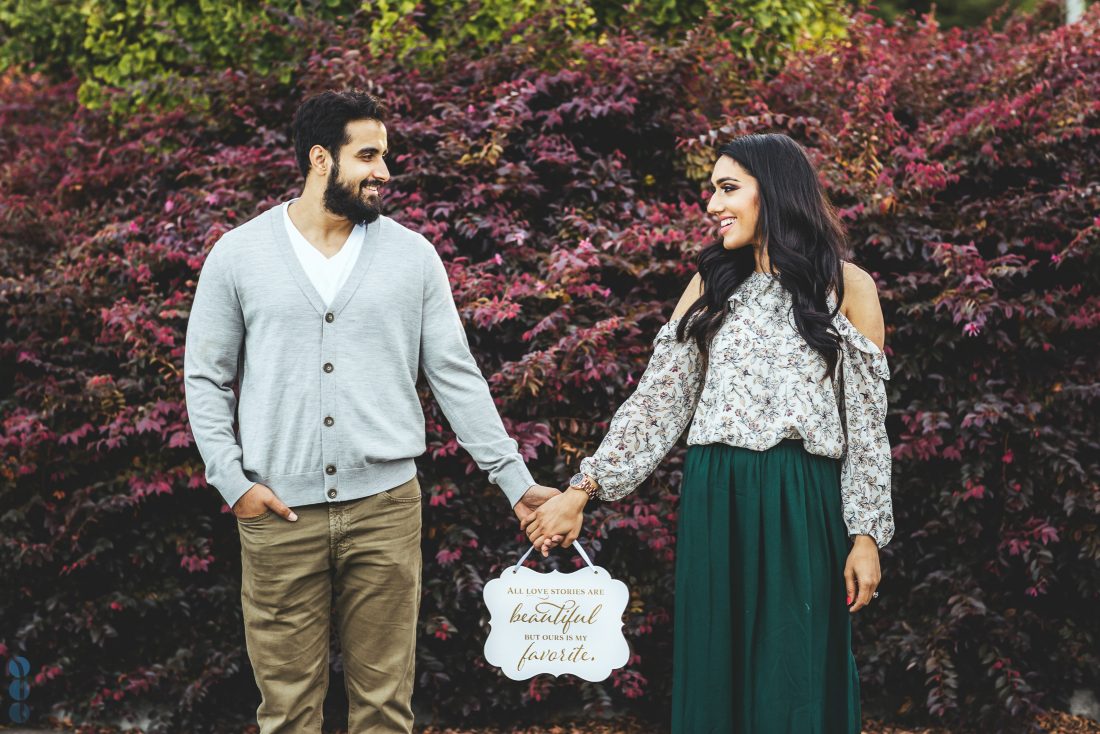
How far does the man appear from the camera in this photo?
9.60ft

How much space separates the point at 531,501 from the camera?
128 inches

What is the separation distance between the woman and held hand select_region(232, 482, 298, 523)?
1.12 metres

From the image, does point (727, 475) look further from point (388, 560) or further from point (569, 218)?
point (569, 218)

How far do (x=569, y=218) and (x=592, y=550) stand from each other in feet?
→ 4.66

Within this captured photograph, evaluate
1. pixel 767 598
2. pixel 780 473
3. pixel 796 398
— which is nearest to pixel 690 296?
pixel 796 398

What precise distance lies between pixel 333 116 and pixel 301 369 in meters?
0.73

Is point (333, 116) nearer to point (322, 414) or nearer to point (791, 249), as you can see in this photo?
point (322, 414)

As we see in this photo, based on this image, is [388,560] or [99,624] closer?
[388,560]

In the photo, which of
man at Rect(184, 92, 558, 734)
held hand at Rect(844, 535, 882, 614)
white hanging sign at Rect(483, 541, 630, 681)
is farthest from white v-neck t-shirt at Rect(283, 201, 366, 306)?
held hand at Rect(844, 535, 882, 614)

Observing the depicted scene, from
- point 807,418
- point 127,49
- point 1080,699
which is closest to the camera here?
point 807,418

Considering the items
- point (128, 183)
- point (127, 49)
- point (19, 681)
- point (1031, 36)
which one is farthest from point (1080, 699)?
point (127, 49)

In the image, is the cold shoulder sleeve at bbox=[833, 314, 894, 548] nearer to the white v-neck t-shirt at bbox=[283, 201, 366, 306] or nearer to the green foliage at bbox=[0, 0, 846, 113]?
the white v-neck t-shirt at bbox=[283, 201, 366, 306]

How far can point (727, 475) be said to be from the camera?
2.99 m

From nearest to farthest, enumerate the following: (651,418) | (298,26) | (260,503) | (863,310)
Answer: (260,503) < (863,310) < (651,418) < (298,26)
